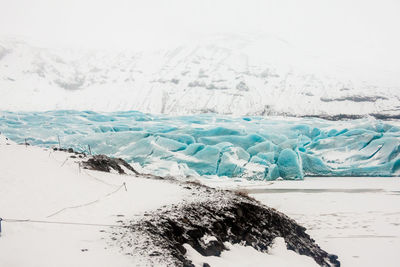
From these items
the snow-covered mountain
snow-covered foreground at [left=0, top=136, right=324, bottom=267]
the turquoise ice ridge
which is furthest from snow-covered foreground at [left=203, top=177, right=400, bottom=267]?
the snow-covered mountain

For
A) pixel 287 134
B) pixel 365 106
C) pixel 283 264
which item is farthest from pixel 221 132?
pixel 365 106

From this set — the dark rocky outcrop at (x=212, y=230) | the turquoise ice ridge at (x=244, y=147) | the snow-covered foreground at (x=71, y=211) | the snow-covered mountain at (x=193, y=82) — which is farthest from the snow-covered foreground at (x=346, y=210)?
the snow-covered mountain at (x=193, y=82)

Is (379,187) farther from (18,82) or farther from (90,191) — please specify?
(18,82)

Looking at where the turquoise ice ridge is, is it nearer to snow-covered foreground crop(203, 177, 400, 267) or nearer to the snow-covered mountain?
snow-covered foreground crop(203, 177, 400, 267)

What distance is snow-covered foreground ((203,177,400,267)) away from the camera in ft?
26.9

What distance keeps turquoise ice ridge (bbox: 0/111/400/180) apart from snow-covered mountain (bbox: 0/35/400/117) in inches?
1364

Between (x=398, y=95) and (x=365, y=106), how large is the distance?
5.64 m

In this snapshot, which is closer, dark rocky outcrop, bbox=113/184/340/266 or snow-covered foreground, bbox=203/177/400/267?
dark rocky outcrop, bbox=113/184/340/266

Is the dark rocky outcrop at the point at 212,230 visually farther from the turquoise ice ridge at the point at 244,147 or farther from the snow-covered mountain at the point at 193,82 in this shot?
the snow-covered mountain at the point at 193,82

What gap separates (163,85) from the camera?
6912 centimetres

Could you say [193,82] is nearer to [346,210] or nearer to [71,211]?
[346,210]

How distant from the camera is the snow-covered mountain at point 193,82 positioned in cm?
6031

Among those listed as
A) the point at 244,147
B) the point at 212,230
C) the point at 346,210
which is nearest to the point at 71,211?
the point at 212,230

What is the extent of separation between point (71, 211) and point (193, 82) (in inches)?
2541
